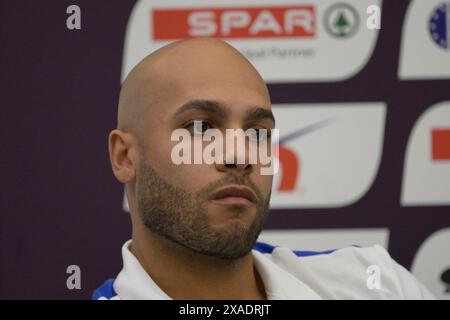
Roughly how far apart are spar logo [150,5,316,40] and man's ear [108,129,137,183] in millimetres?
387

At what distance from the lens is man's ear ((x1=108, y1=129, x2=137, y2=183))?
3.75 feet

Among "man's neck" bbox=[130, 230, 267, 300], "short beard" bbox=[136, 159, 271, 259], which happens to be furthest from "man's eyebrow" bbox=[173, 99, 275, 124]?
"man's neck" bbox=[130, 230, 267, 300]

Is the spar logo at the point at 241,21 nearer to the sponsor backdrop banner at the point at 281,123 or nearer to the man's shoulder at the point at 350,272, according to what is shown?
the sponsor backdrop banner at the point at 281,123

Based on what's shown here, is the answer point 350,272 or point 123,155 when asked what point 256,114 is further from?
point 350,272

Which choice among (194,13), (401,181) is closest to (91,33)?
(194,13)

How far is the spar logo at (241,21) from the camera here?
4.70ft

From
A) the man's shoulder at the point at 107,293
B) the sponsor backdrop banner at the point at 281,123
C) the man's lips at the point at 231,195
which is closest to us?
the man's lips at the point at 231,195

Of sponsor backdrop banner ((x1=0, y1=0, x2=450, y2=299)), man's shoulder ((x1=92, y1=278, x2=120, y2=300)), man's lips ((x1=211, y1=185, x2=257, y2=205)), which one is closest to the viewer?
man's lips ((x1=211, y1=185, x2=257, y2=205))

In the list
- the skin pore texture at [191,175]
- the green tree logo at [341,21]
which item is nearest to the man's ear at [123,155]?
the skin pore texture at [191,175]

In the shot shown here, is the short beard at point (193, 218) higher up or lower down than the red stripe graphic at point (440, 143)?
lower down

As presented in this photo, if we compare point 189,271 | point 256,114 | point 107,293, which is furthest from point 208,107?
point 107,293

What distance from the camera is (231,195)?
1025 mm

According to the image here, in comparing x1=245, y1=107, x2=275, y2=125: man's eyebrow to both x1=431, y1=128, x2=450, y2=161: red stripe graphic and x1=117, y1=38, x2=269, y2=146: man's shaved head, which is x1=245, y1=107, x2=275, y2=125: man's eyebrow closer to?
x1=117, y1=38, x2=269, y2=146: man's shaved head
